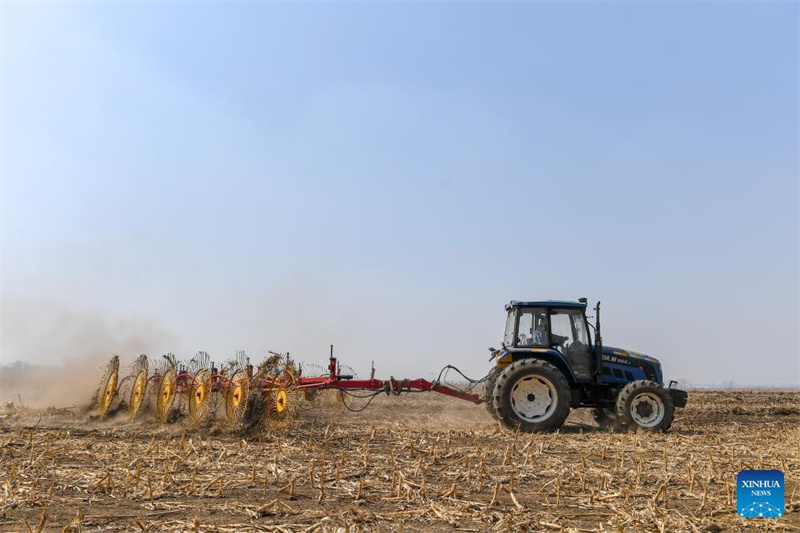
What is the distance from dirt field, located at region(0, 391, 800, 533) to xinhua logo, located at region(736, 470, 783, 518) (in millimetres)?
1254

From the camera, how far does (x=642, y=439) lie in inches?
381

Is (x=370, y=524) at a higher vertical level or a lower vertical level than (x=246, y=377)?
lower

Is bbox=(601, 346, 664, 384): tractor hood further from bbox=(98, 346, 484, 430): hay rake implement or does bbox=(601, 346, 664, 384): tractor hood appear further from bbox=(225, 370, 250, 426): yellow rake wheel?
bbox=(225, 370, 250, 426): yellow rake wheel

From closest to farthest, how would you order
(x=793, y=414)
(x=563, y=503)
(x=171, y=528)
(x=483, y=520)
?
1. (x=171, y=528)
2. (x=483, y=520)
3. (x=563, y=503)
4. (x=793, y=414)

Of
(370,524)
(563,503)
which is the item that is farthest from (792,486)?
(370,524)

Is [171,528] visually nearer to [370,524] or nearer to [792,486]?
[370,524]

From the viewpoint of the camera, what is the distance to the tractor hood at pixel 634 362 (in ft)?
39.9

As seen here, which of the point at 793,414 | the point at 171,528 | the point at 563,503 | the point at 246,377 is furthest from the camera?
the point at 793,414

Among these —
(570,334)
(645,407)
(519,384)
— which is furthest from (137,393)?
(645,407)

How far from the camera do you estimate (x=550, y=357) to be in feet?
39.0

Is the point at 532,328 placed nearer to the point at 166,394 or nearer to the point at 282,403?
Result: the point at 282,403

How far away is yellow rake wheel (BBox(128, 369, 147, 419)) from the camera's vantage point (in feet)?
42.8

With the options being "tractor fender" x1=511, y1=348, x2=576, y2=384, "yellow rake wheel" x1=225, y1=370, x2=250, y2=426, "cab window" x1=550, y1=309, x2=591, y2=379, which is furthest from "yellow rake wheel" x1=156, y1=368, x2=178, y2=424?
"cab window" x1=550, y1=309, x2=591, y2=379

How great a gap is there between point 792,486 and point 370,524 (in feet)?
14.1
